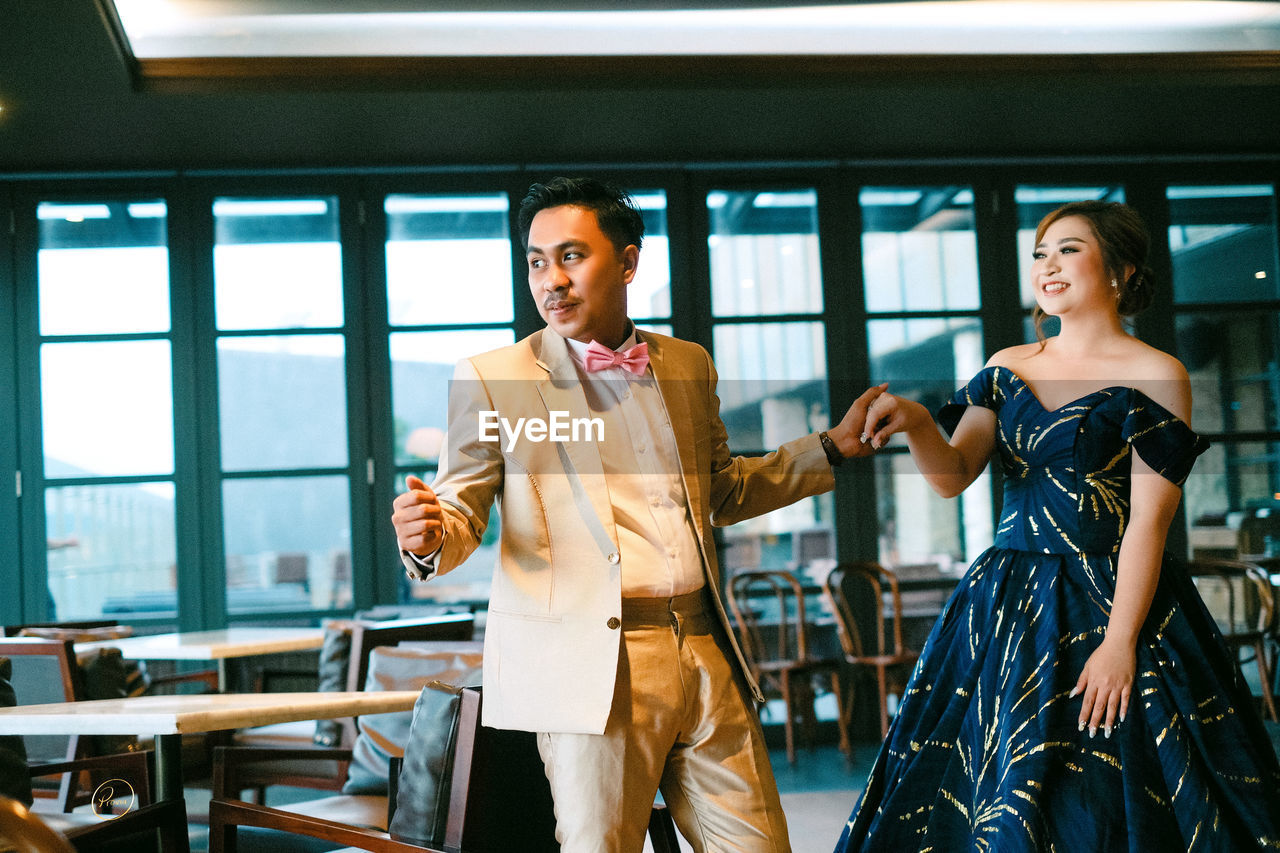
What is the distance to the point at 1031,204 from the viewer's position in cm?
649

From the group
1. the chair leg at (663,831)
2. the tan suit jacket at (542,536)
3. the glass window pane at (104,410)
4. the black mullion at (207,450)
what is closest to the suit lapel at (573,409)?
the tan suit jacket at (542,536)

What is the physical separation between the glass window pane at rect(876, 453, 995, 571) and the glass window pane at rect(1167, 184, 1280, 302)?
1.81 m

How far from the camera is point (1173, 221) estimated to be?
6574mm

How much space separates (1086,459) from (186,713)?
187 cm

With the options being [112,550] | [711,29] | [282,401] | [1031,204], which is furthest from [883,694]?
[112,550]

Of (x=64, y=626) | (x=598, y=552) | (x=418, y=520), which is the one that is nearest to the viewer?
(x=418, y=520)

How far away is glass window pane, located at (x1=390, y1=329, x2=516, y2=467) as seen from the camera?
6070 mm

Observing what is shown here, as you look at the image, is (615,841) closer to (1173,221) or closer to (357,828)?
(357,828)

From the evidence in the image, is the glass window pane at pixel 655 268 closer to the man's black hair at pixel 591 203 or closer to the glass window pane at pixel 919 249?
the glass window pane at pixel 919 249

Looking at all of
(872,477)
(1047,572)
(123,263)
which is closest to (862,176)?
(872,477)

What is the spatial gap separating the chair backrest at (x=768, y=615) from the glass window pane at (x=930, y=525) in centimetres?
68

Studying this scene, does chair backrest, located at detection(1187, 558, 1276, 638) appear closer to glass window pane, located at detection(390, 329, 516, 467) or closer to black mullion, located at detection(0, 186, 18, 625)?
glass window pane, located at detection(390, 329, 516, 467)

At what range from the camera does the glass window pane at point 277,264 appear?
6008 mm

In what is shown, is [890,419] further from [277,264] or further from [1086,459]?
[277,264]
